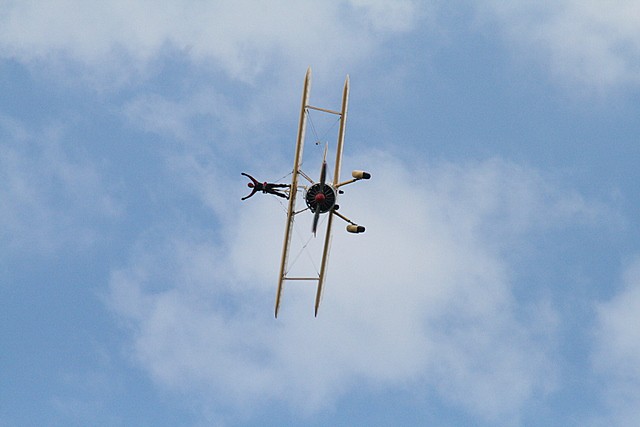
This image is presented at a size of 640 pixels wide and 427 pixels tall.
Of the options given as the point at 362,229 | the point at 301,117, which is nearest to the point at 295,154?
the point at 301,117

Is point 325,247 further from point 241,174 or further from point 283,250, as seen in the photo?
point 241,174

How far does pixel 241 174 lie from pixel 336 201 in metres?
6.99

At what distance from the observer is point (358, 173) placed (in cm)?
7019

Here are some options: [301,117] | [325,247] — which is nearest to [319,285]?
[325,247]

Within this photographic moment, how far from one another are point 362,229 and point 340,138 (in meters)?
6.38

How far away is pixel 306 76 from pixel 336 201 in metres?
8.85

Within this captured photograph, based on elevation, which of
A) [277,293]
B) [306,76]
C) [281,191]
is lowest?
[277,293]

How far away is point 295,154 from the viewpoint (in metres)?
69.7

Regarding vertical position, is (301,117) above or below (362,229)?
above

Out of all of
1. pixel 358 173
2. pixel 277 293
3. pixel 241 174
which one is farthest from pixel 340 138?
pixel 277 293

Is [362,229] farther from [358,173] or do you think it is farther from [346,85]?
[346,85]

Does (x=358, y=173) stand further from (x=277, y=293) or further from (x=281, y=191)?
(x=277, y=293)

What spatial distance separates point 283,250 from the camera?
236 feet

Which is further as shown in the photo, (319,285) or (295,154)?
(319,285)
